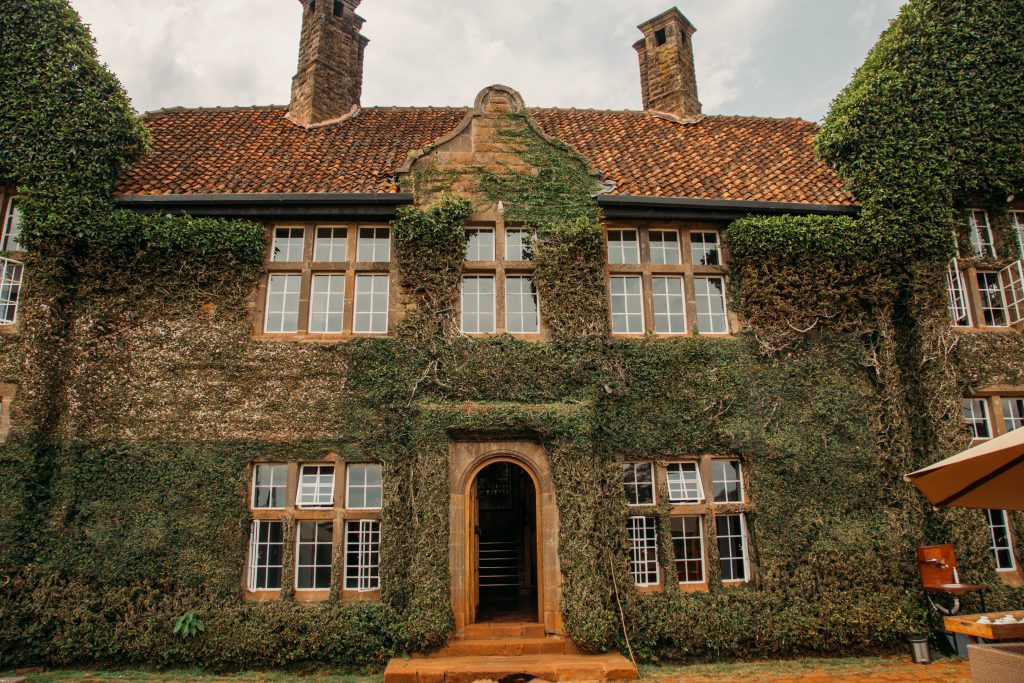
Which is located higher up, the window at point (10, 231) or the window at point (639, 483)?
the window at point (10, 231)

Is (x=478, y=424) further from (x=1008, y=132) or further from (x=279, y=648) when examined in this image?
(x=1008, y=132)

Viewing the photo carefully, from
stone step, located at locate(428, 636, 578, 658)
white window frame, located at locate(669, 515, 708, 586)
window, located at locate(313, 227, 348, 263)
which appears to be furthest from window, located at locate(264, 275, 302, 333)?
white window frame, located at locate(669, 515, 708, 586)

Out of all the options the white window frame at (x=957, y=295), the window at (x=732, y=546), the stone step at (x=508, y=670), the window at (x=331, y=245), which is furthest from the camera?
the white window frame at (x=957, y=295)

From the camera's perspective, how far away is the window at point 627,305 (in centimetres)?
1097

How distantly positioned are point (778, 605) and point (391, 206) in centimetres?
882

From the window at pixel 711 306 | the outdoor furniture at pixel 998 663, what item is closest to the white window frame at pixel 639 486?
the window at pixel 711 306

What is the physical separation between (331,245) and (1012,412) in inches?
471

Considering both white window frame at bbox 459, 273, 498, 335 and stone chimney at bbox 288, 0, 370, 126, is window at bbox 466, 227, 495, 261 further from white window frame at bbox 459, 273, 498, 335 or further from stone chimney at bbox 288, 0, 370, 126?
stone chimney at bbox 288, 0, 370, 126

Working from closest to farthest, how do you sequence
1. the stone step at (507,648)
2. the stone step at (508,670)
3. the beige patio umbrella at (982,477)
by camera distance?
the beige patio umbrella at (982,477)
the stone step at (508,670)
the stone step at (507,648)

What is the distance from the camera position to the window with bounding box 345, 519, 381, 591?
9.75m

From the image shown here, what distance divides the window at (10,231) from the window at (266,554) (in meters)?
6.12

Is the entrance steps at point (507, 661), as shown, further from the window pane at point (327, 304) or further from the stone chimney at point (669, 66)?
the stone chimney at point (669, 66)

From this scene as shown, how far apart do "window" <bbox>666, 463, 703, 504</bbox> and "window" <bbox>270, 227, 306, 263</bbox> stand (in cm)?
720

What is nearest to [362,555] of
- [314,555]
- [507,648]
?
[314,555]
